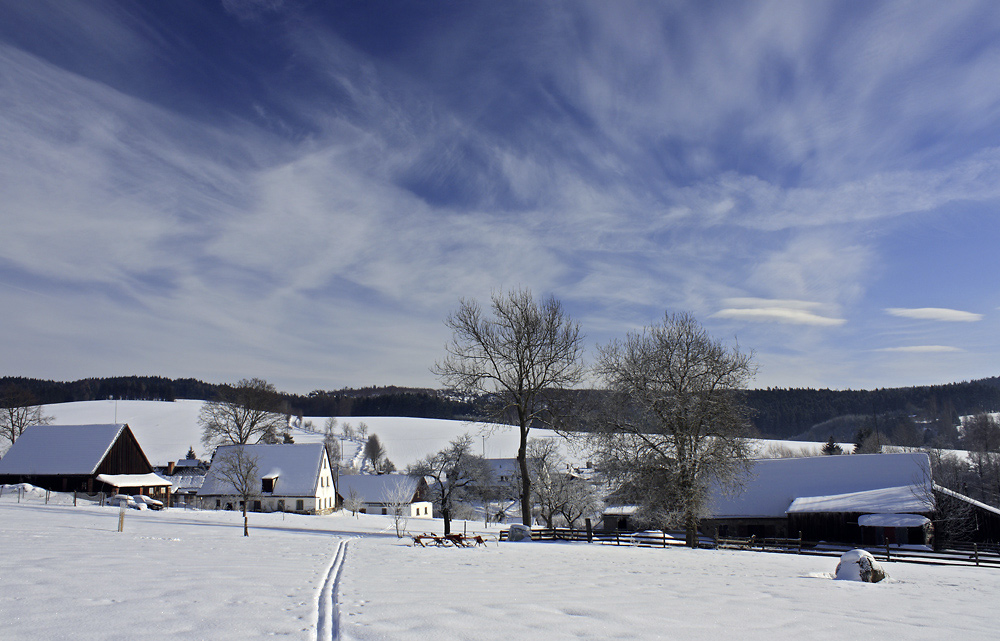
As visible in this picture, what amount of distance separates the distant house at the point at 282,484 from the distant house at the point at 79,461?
459cm

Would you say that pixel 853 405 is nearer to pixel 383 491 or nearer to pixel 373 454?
pixel 373 454

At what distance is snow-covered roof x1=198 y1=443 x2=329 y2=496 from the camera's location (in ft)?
186

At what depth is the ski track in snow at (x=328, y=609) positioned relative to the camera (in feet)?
22.1

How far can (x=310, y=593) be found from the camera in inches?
382

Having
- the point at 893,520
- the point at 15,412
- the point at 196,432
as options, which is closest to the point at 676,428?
the point at 893,520

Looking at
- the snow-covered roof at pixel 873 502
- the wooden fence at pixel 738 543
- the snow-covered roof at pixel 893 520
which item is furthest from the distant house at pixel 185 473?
the snow-covered roof at pixel 893 520

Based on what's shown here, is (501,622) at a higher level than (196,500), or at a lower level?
higher

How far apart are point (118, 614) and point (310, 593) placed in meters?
3.07

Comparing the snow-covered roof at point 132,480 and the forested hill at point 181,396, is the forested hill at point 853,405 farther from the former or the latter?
the snow-covered roof at point 132,480

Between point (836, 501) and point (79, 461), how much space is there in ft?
203

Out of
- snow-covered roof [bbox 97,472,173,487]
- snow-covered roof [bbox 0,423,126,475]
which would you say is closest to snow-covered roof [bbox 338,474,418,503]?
snow-covered roof [bbox 97,472,173,487]

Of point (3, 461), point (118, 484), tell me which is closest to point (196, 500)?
point (118, 484)

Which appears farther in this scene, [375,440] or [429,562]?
[375,440]

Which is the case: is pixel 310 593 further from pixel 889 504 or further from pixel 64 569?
pixel 889 504
